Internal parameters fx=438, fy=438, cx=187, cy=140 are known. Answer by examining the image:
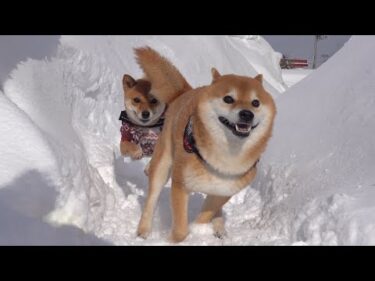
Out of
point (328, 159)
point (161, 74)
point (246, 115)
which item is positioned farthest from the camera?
point (161, 74)

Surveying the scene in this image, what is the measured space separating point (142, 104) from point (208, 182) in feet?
6.12

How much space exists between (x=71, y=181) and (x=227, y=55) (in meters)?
9.58

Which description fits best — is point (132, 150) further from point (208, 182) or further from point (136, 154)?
point (208, 182)

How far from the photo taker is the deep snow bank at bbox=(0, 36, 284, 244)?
2.88m

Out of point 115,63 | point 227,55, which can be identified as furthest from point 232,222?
point 227,55

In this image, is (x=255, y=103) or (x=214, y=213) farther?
(x=214, y=213)

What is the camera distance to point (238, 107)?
9.20 ft

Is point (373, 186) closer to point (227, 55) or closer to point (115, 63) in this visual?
point (115, 63)

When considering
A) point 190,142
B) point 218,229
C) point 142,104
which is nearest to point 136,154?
point 142,104

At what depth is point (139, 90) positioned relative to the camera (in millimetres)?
4707

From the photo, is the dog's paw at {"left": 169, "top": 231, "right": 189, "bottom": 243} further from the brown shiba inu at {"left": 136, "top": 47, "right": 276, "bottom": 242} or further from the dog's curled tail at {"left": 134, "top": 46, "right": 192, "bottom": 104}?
the dog's curled tail at {"left": 134, "top": 46, "right": 192, "bottom": 104}

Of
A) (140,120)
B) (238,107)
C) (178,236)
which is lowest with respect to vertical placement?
(178,236)

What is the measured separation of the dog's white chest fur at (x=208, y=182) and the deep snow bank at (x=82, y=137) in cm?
45

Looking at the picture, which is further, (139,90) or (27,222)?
(139,90)
